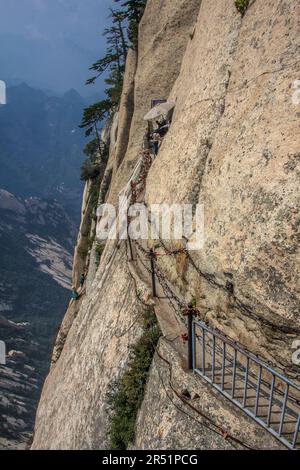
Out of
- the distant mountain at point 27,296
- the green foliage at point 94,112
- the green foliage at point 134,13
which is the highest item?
the green foliage at point 134,13

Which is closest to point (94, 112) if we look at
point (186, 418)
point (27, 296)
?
point (186, 418)

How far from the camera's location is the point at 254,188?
1023cm

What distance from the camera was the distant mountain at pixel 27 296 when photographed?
63844mm

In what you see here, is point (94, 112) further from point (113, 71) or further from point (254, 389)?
point (254, 389)

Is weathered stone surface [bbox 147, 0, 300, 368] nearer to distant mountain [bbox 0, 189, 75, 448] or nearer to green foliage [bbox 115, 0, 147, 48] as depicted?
green foliage [bbox 115, 0, 147, 48]

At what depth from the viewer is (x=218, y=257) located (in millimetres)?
11062

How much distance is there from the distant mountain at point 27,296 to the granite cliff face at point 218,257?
43206mm

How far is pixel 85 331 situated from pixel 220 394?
9.21 m

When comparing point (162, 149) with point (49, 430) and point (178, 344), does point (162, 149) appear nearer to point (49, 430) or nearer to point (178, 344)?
point (178, 344)

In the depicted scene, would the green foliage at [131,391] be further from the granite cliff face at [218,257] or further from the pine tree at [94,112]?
the pine tree at [94,112]

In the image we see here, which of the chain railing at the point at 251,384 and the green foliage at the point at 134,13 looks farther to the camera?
the green foliage at the point at 134,13

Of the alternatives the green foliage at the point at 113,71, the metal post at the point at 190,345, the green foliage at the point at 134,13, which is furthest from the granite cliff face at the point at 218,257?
the green foliage at the point at 113,71
